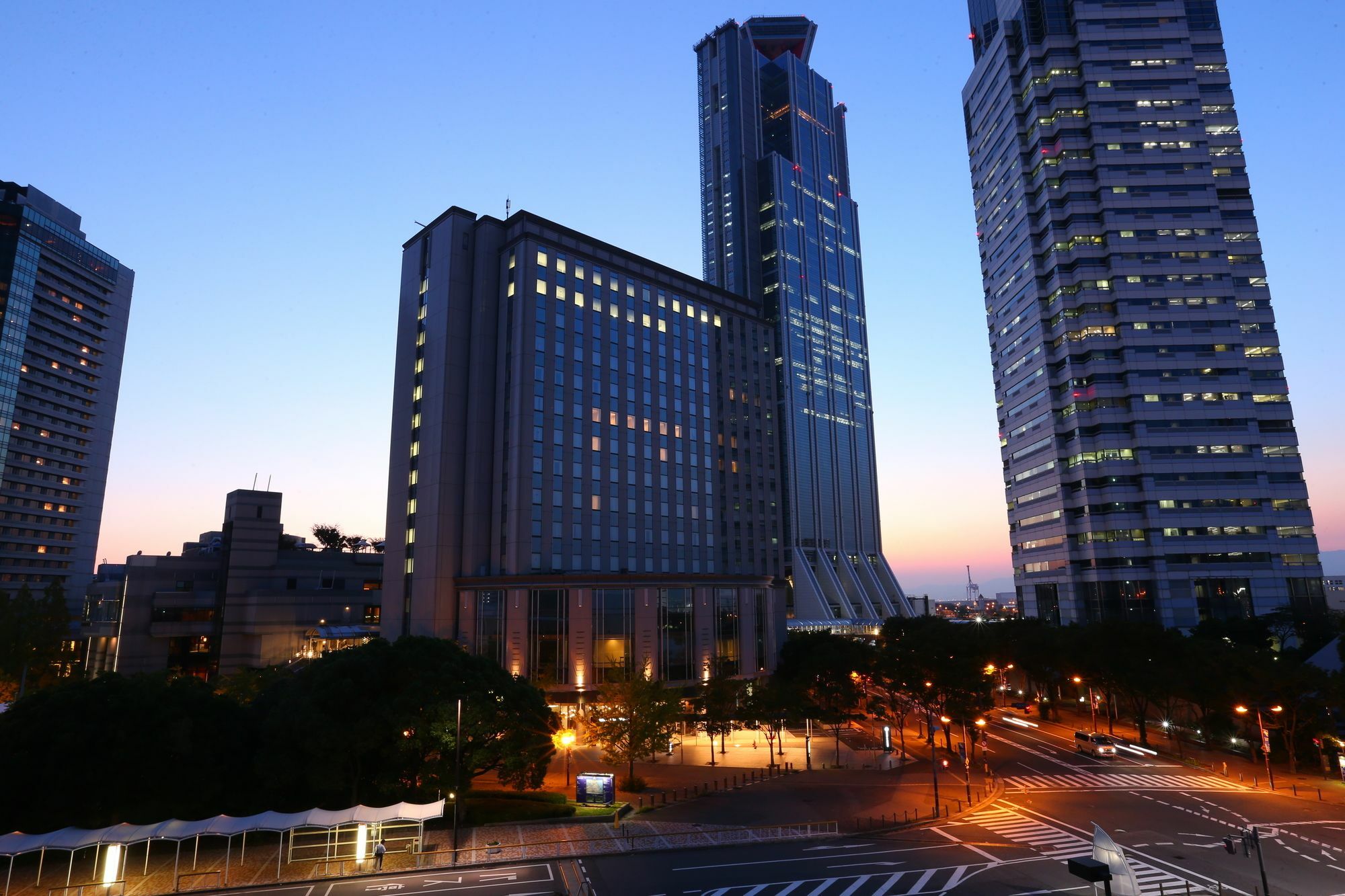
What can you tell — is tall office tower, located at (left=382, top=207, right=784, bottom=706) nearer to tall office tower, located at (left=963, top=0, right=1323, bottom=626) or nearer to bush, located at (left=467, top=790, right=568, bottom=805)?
bush, located at (left=467, top=790, right=568, bottom=805)

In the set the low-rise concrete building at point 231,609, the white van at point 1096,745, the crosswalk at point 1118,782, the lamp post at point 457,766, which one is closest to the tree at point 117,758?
the lamp post at point 457,766

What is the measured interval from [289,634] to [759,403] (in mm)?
82602

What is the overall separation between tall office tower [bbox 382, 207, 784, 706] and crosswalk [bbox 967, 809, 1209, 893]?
122ft

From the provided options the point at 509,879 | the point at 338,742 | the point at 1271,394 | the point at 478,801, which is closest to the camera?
the point at 509,879

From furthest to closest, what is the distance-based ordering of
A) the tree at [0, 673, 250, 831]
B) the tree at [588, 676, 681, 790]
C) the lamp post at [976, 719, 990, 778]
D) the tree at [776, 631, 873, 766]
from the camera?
the tree at [776, 631, 873, 766]
the lamp post at [976, 719, 990, 778]
the tree at [588, 676, 681, 790]
the tree at [0, 673, 250, 831]

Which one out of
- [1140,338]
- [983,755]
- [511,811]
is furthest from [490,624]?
[1140,338]

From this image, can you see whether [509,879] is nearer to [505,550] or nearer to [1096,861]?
[1096,861]

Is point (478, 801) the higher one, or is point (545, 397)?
point (545, 397)

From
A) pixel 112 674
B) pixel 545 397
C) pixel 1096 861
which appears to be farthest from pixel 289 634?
pixel 1096 861

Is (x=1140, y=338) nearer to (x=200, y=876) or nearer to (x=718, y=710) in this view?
(x=718, y=710)

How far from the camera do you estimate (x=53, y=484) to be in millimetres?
151000

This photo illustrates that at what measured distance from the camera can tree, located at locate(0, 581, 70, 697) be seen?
72.8 metres

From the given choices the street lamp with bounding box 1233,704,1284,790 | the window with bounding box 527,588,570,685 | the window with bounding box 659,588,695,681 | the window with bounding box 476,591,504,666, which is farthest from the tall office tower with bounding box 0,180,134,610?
the street lamp with bounding box 1233,704,1284,790

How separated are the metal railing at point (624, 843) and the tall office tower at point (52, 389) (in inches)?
5975
